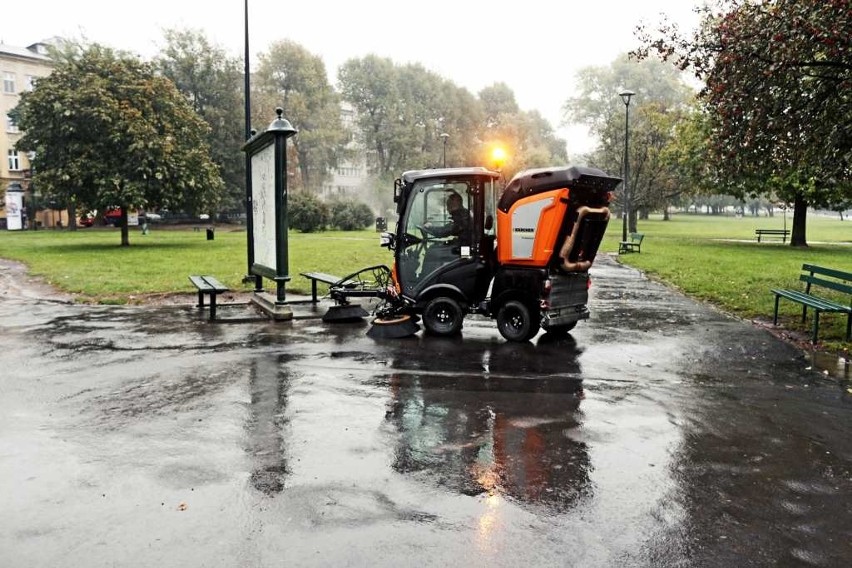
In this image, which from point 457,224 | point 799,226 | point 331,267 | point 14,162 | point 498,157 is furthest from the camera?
point 14,162

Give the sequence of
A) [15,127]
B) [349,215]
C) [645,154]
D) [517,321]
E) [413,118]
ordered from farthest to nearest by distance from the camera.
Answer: [413,118] → [15,127] → [349,215] → [645,154] → [517,321]

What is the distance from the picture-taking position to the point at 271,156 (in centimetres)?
1156

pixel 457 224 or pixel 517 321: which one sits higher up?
pixel 457 224

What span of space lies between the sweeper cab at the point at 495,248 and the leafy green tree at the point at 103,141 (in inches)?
837

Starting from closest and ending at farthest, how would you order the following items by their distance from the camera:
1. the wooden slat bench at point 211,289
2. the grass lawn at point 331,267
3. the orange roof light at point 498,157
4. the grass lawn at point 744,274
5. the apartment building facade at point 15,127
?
the orange roof light at point 498,157 < the wooden slat bench at point 211,289 < the grass lawn at point 744,274 < the grass lawn at point 331,267 < the apartment building facade at point 15,127

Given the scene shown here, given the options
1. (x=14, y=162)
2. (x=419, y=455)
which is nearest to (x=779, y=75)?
(x=419, y=455)

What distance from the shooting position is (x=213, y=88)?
5409cm

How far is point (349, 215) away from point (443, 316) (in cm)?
4115

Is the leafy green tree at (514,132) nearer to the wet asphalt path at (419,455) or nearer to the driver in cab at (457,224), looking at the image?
the driver in cab at (457,224)

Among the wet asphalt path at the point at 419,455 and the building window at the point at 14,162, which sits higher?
the building window at the point at 14,162

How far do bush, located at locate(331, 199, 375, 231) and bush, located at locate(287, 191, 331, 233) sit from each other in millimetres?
1572

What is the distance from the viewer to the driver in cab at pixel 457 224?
9773 mm

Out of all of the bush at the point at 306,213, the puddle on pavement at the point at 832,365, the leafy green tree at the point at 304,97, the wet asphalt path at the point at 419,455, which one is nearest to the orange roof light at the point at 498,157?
the wet asphalt path at the point at 419,455

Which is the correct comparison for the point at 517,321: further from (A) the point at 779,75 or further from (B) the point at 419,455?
(A) the point at 779,75
